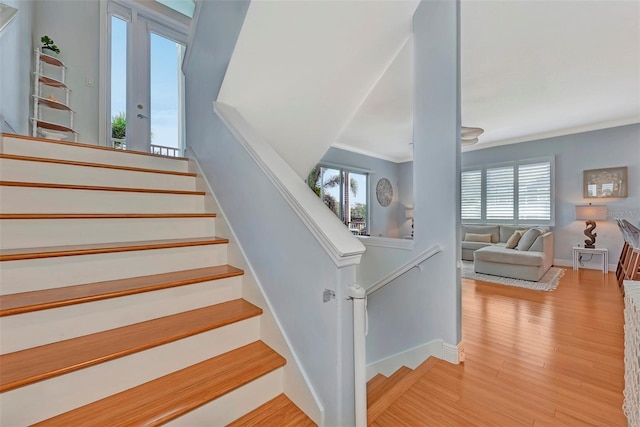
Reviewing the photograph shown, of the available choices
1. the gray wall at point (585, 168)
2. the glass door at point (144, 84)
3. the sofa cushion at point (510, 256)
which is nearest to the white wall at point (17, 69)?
the glass door at point (144, 84)

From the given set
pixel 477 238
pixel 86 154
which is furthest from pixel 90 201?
pixel 477 238

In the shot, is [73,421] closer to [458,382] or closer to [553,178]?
[458,382]

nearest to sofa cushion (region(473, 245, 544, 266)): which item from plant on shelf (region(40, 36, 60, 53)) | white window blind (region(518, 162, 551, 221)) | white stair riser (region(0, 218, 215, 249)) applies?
→ white window blind (region(518, 162, 551, 221))

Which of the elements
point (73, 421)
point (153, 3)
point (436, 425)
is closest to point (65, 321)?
point (73, 421)

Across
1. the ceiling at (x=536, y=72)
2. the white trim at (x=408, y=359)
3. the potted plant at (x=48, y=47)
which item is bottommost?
the white trim at (x=408, y=359)

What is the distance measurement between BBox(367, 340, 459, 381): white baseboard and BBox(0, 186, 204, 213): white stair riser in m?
2.02

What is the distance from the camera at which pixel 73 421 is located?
0.89 m

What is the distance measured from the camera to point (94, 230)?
148 cm

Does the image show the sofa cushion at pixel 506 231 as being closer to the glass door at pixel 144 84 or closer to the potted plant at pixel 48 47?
the glass door at pixel 144 84

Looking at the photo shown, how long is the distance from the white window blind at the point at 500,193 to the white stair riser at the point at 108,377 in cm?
672

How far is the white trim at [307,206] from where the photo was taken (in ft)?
3.43

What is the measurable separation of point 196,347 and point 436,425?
3.97ft

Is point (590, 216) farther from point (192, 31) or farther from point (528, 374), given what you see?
point (192, 31)

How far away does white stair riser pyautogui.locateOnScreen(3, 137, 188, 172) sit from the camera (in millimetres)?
1694
